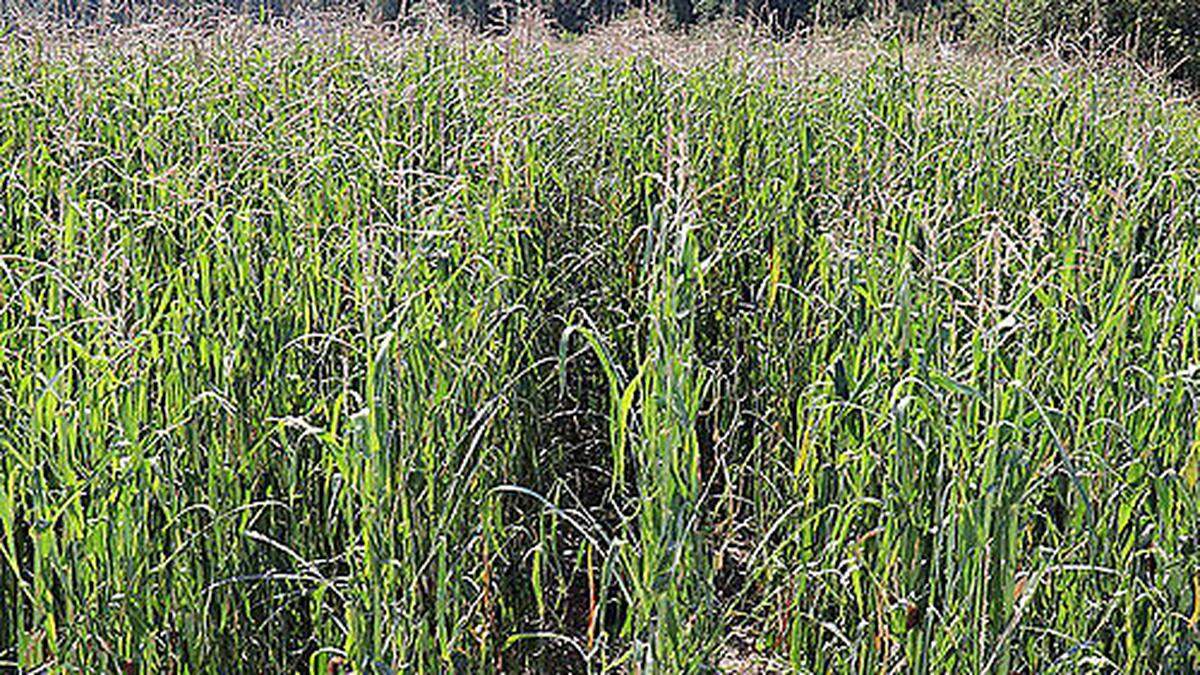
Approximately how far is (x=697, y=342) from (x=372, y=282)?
1.27 meters

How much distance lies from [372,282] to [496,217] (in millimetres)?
940

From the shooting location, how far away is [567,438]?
9.47 ft

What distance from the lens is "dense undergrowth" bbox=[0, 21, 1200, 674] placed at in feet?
5.62

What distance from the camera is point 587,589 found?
99.3 inches

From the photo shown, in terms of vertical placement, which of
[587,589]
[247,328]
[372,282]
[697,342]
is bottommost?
[587,589]

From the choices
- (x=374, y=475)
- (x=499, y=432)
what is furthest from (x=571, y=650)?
(x=374, y=475)

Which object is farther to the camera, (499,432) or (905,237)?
(905,237)

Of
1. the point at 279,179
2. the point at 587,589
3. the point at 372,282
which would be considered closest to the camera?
the point at 372,282

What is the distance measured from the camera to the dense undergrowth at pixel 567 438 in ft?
5.62

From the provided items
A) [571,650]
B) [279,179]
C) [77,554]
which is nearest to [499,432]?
[571,650]

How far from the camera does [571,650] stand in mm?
2279

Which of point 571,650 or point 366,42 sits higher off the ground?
point 366,42

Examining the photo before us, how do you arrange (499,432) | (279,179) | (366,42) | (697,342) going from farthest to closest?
(366,42) < (279,179) < (697,342) < (499,432)

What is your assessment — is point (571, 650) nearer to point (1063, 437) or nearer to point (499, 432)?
point (499, 432)
